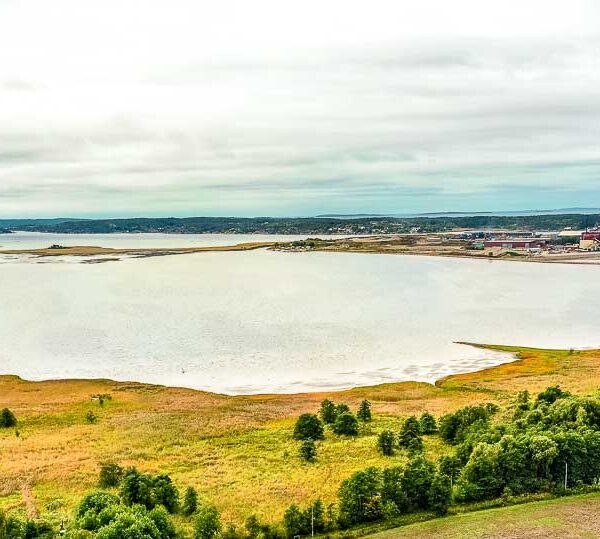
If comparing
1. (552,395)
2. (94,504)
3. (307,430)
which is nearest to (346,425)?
(307,430)

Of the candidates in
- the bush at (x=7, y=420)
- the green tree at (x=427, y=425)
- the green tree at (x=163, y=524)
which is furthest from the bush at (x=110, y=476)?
the green tree at (x=427, y=425)

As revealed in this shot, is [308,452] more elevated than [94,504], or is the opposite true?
[94,504]

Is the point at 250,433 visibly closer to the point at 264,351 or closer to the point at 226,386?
the point at 226,386

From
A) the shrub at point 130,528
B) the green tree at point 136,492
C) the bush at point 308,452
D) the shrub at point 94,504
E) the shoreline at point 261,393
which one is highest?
the shrub at point 130,528

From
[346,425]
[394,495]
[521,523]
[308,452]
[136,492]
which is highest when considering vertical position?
[394,495]

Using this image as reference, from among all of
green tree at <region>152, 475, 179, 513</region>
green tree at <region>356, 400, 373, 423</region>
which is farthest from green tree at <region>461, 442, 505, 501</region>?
green tree at <region>356, 400, 373, 423</region>

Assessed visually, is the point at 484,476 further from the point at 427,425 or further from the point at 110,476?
the point at 110,476

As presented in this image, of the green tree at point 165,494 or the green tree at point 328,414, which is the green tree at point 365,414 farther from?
the green tree at point 165,494
